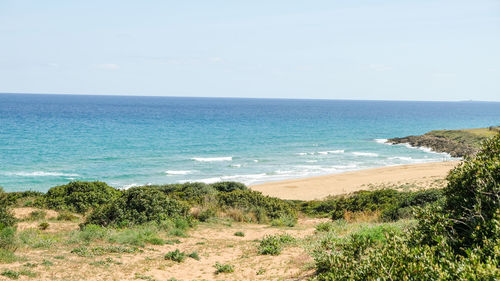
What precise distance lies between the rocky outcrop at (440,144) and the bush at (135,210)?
52.4 m

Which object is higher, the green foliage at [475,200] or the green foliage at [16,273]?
the green foliage at [475,200]

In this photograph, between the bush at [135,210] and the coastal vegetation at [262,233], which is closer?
the coastal vegetation at [262,233]

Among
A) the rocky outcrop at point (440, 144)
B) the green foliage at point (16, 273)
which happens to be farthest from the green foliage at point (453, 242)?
the rocky outcrop at point (440, 144)

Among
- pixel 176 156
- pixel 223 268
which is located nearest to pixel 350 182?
pixel 176 156

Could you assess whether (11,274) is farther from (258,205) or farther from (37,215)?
(258,205)

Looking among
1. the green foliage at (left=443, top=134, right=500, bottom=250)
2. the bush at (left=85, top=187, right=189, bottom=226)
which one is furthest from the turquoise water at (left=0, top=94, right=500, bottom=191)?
the green foliage at (left=443, top=134, right=500, bottom=250)

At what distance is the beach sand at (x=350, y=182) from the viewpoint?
1336 inches

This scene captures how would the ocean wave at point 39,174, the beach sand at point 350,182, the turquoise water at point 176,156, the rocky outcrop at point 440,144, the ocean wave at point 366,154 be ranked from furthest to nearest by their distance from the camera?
1. the rocky outcrop at point 440,144
2. the ocean wave at point 366,154
3. the turquoise water at point 176,156
4. the ocean wave at point 39,174
5. the beach sand at point 350,182

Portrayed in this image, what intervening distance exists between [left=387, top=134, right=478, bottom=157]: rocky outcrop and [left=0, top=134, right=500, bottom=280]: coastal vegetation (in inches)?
1745

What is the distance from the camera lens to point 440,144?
67.4 meters

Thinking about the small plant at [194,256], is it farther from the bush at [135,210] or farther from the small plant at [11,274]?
the small plant at [11,274]

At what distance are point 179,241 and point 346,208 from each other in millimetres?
9818

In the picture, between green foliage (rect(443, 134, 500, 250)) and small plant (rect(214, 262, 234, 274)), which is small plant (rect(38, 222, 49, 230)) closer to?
small plant (rect(214, 262, 234, 274))

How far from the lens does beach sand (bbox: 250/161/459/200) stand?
111 feet
